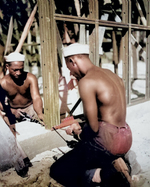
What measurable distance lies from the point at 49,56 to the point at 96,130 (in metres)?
1.53

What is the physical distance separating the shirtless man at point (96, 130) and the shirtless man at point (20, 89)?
1.54 m

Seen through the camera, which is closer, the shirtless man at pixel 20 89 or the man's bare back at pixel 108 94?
the man's bare back at pixel 108 94

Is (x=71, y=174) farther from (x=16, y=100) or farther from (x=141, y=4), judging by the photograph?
(x=141, y=4)

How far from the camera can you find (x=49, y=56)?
307cm

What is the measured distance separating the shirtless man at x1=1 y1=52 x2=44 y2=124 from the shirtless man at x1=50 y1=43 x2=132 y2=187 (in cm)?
154

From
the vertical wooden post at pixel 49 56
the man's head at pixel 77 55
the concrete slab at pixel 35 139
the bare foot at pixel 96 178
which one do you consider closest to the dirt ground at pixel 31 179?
the concrete slab at pixel 35 139

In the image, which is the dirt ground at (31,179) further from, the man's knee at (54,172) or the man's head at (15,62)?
the man's head at (15,62)

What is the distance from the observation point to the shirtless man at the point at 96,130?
6.50ft

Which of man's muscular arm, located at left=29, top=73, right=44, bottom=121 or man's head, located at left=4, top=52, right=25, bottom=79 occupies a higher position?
man's head, located at left=4, top=52, right=25, bottom=79

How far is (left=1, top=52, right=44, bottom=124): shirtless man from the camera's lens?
3701mm

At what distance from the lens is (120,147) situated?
Result: 7.15 feet

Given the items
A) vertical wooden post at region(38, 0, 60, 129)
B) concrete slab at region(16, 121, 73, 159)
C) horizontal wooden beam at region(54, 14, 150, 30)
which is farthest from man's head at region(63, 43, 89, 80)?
concrete slab at region(16, 121, 73, 159)

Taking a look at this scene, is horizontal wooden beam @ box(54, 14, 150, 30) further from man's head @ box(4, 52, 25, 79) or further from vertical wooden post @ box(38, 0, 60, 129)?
man's head @ box(4, 52, 25, 79)

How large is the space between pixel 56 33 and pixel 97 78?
60.3 inches
